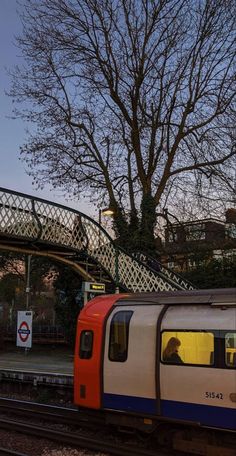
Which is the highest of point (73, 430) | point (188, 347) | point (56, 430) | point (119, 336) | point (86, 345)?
point (119, 336)

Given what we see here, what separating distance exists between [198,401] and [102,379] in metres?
2.15

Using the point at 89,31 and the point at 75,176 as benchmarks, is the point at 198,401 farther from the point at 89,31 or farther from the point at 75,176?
the point at 89,31

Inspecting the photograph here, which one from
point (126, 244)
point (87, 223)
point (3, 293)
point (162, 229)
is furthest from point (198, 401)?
point (3, 293)

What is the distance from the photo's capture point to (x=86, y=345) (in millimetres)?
10906

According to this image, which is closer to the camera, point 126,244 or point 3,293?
point 126,244

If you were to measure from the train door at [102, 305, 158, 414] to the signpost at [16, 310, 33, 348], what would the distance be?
13.9 meters

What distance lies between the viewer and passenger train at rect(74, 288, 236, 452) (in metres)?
8.81

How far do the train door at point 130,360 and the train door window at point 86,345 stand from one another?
44 cm

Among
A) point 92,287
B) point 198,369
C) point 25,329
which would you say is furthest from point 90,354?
point 25,329

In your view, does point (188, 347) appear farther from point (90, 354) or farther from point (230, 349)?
point (90, 354)

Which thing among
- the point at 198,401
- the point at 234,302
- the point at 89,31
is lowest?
the point at 198,401

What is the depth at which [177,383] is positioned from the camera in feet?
30.4

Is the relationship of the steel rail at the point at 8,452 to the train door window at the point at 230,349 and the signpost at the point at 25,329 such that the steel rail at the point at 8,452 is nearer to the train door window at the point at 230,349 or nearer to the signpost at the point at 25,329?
the train door window at the point at 230,349

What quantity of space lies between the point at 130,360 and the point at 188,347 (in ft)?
4.12
